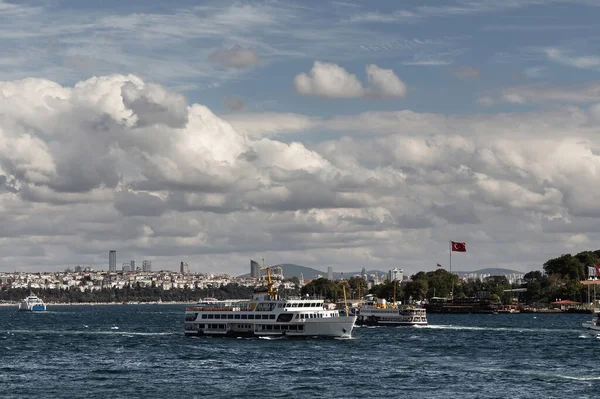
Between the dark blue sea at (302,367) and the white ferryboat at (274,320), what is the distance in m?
2.44

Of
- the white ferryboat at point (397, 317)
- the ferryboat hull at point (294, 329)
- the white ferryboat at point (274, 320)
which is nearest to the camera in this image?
the ferryboat hull at point (294, 329)

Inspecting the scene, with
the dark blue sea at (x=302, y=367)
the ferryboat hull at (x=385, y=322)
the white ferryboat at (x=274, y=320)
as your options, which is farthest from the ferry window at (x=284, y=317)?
the ferryboat hull at (x=385, y=322)

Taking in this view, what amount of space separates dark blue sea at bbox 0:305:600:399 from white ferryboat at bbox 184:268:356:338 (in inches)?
96.1

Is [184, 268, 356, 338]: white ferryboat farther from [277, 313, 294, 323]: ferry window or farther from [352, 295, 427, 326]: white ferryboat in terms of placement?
[352, 295, 427, 326]: white ferryboat

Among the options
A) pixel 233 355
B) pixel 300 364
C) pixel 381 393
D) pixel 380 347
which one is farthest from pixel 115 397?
pixel 380 347

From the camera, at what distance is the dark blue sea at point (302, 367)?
85.8 metres

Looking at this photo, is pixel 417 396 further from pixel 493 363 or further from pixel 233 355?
pixel 233 355

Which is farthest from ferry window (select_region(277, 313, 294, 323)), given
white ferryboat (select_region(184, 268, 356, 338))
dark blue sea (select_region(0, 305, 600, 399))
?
dark blue sea (select_region(0, 305, 600, 399))

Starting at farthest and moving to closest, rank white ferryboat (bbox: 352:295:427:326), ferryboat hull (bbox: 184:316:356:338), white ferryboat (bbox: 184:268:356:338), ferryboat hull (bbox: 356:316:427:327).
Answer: white ferryboat (bbox: 352:295:427:326), ferryboat hull (bbox: 356:316:427:327), white ferryboat (bbox: 184:268:356:338), ferryboat hull (bbox: 184:316:356:338)

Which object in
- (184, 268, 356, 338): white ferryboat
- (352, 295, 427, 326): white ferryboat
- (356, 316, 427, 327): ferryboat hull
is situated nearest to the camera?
(184, 268, 356, 338): white ferryboat

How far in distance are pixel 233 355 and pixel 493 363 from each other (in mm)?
29716

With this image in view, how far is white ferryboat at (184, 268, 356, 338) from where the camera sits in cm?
13925

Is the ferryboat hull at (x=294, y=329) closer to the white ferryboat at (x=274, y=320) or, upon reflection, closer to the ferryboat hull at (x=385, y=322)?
the white ferryboat at (x=274, y=320)

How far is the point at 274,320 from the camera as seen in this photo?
14100 cm
